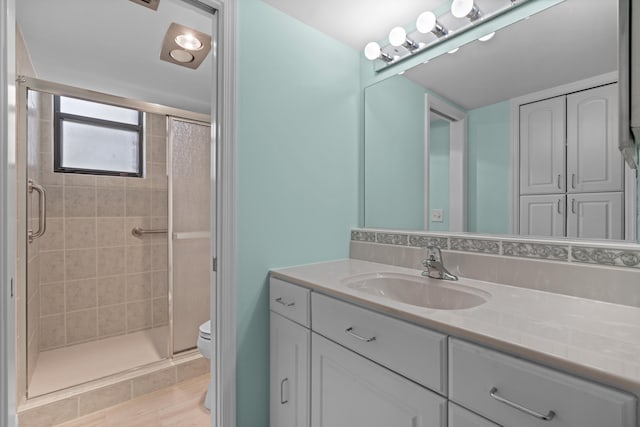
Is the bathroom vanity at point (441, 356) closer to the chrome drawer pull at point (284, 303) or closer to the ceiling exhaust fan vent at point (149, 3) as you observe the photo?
the chrome drawer pull at point (284, 303)

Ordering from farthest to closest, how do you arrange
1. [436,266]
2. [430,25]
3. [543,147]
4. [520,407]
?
[430,25], [436,266], [543,147], [520,407]

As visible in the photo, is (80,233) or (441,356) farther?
(80,233)

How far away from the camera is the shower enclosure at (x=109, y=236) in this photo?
210 centimetres

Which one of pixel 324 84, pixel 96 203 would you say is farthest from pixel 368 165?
pixel 96 203

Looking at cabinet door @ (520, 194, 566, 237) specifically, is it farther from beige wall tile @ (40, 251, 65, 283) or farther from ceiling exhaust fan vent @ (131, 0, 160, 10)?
beige wall tile @ (40, 251, 65, 283)

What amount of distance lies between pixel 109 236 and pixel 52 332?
83cm

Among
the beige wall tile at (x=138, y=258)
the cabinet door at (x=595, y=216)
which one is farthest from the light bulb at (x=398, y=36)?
the beige wall tile at (x=138, y=258)

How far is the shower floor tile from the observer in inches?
73.8

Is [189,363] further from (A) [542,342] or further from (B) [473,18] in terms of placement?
(B) [473,18]

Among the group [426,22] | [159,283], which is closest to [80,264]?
[159,283]

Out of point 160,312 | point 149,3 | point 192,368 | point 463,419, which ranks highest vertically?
point 149,3

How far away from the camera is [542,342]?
0.64 meters

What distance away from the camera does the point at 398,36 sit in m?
1.54

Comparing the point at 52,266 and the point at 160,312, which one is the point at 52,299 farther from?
the point at 160,312
